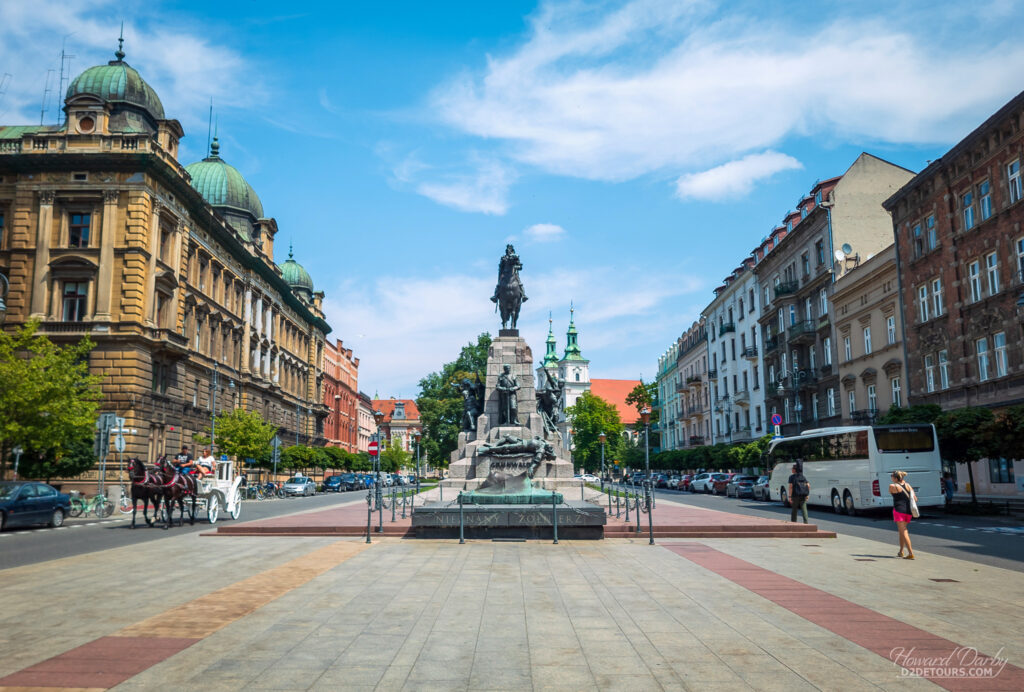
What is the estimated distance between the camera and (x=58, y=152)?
4097 cm

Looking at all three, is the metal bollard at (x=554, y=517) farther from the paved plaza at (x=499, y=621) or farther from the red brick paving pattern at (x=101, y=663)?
the red brick paving pattern at (x=101, y=663)

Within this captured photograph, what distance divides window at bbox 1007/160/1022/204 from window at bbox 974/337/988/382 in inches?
236

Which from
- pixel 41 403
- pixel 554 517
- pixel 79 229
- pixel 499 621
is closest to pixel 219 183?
pixel 79 229

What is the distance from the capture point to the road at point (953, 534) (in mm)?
14839

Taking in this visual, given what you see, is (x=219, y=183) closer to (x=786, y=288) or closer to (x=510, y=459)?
(x=786, y=288)

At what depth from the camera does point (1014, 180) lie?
3077 centimetres

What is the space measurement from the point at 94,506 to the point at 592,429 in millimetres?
87887

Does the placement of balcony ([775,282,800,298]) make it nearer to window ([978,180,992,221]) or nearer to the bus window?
window ([978,180,992,221])

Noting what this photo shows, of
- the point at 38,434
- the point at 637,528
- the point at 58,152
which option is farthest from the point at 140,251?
the point at 637,528

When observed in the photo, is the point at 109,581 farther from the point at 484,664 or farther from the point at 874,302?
the point at 874,302

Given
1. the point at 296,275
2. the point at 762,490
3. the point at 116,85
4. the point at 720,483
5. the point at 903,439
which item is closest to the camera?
the point at 903,439

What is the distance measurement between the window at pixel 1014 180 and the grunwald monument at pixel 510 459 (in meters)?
19.9

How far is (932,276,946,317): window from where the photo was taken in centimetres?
3600

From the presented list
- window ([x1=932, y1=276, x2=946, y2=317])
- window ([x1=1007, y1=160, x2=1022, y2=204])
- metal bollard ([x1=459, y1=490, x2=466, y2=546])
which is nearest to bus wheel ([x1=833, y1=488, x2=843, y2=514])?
window ([x1=932, y1=276, x2=946, y2=317])
